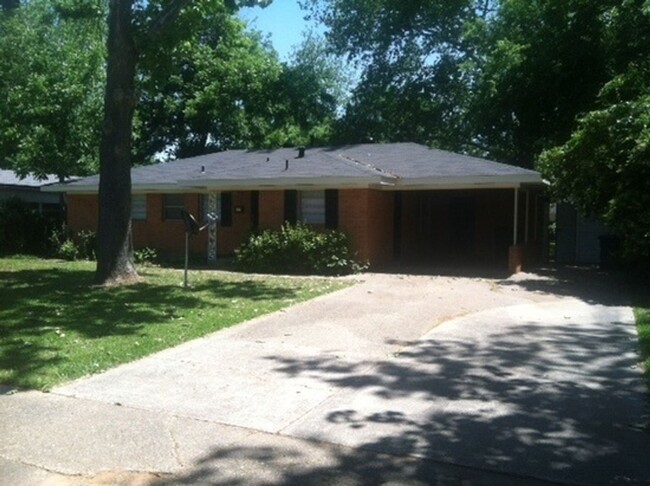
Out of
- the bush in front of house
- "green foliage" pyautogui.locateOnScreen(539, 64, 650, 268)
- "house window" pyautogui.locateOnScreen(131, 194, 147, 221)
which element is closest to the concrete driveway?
"green foliage" pyautogui.locateOnScreen(539, 64, 650, 268)

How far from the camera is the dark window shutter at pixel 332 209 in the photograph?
59.4 feet

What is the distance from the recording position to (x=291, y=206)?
748 inches

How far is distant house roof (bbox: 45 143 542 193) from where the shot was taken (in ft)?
56.7

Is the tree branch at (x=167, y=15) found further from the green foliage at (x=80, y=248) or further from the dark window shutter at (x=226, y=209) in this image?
the green foliage at (x=80, y=248)

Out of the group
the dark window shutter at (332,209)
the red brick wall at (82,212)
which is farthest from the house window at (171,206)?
the dark window shutter at (332,209)

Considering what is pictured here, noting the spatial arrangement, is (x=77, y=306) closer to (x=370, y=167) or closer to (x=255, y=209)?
(x=255, y=209)

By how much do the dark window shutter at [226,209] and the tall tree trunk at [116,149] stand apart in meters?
5.88

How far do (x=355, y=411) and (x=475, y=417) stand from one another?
1.05 m

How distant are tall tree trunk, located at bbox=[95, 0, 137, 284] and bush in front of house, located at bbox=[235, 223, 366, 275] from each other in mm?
3934

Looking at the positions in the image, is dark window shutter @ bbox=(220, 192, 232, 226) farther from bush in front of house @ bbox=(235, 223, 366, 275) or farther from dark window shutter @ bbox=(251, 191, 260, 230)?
bush in front of house @ bbox=(235, 223, 366, 275)

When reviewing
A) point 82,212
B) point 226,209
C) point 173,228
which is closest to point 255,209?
point 226,209

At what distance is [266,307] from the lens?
1165 centimetres

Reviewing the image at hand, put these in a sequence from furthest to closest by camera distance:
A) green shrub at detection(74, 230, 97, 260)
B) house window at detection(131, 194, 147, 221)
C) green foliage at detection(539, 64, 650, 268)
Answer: house window at detection(131, 194, 147, 221) → green shrub at detection(74, 230, 97, 260) → green foliage at detection(539, 64, 650, 268)

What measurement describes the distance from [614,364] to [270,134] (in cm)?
2830
